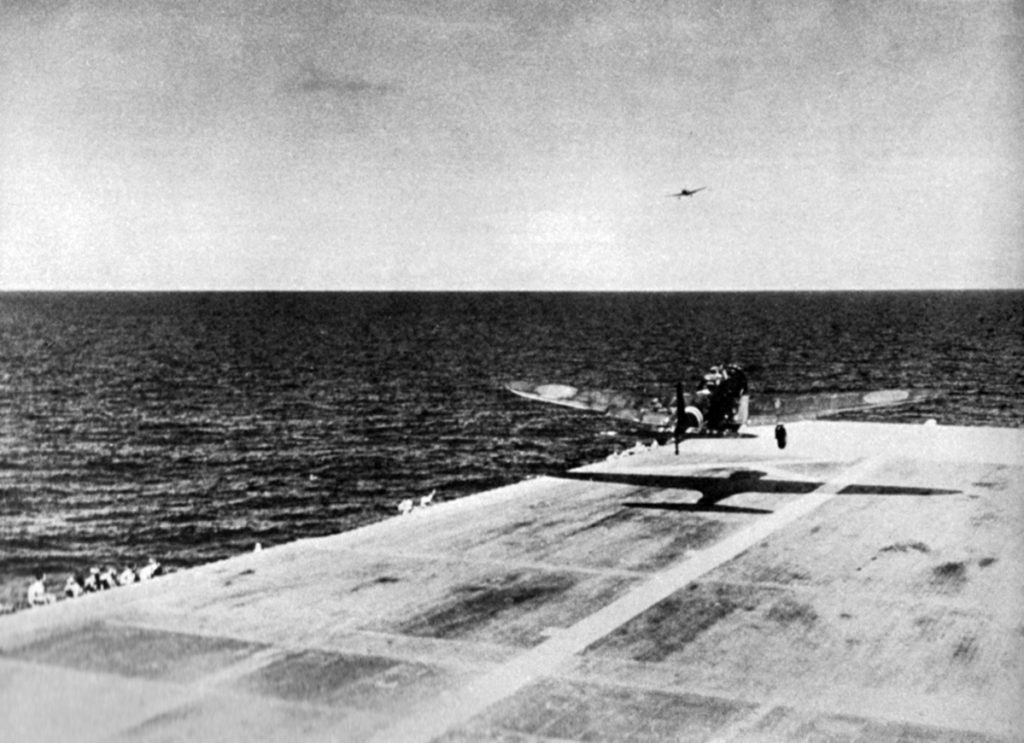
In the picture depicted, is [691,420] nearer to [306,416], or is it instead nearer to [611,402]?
[611,402]

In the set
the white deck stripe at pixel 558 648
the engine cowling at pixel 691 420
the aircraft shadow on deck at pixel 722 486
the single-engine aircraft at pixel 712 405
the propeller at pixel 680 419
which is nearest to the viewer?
the white deck stripe at pixel 558 648

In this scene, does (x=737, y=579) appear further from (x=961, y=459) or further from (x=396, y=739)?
(x=961, y=459)

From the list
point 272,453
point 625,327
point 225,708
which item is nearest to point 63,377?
point 272,453

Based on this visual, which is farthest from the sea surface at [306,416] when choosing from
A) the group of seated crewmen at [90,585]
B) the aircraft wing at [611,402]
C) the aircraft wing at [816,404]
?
the aircraft wing at [611,402]

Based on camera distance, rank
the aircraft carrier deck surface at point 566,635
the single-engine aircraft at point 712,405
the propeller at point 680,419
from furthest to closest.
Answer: the single-engine aircraft at point 712,405 → the propeller at point 680,419 → the aircraft carrier deck surface at point 566,635

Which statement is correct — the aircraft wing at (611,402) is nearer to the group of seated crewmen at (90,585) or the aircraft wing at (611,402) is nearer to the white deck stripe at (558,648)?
the white deck stripe at (558,648)

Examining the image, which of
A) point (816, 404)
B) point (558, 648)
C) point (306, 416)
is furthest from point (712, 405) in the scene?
point (306, 416)
